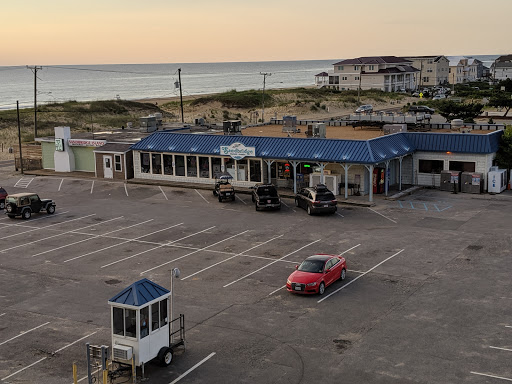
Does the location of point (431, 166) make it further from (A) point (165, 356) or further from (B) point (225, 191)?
(A) point (165, 356)

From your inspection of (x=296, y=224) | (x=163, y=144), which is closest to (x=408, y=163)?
(x=296, y=224)

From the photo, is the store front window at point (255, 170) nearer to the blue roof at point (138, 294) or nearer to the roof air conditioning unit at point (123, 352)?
the blue roof at point (138, 294)

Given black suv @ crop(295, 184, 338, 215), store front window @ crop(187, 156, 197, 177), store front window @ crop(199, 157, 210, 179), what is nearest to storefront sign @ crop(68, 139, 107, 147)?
store front window @ crop(187, 156, 197, 177)

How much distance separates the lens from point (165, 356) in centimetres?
1892

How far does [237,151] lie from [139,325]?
3104 cm

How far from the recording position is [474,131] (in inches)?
2055

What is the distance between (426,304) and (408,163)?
86.5 feet

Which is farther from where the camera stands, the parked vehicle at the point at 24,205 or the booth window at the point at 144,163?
the booth window at the point at 144,163

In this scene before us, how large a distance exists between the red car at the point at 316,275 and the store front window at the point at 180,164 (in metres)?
27.0

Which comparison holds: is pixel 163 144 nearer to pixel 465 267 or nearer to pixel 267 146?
pixel 267 146

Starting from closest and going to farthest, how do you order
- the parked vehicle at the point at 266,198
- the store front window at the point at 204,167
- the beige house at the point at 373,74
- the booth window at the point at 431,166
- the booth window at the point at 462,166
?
the parked vehicle at the point at 266,198 < the booth window at the point at 462,166 < the booth window at the point at 431,166 < the store front window at the point at 204,167 < the beige house at the point at 373,74

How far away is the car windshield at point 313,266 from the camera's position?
25734 millimetres

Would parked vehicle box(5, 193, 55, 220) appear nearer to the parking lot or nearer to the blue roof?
the parking lot

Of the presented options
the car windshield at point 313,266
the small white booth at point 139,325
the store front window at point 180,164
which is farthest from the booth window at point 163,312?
the store front window at point 180,164
